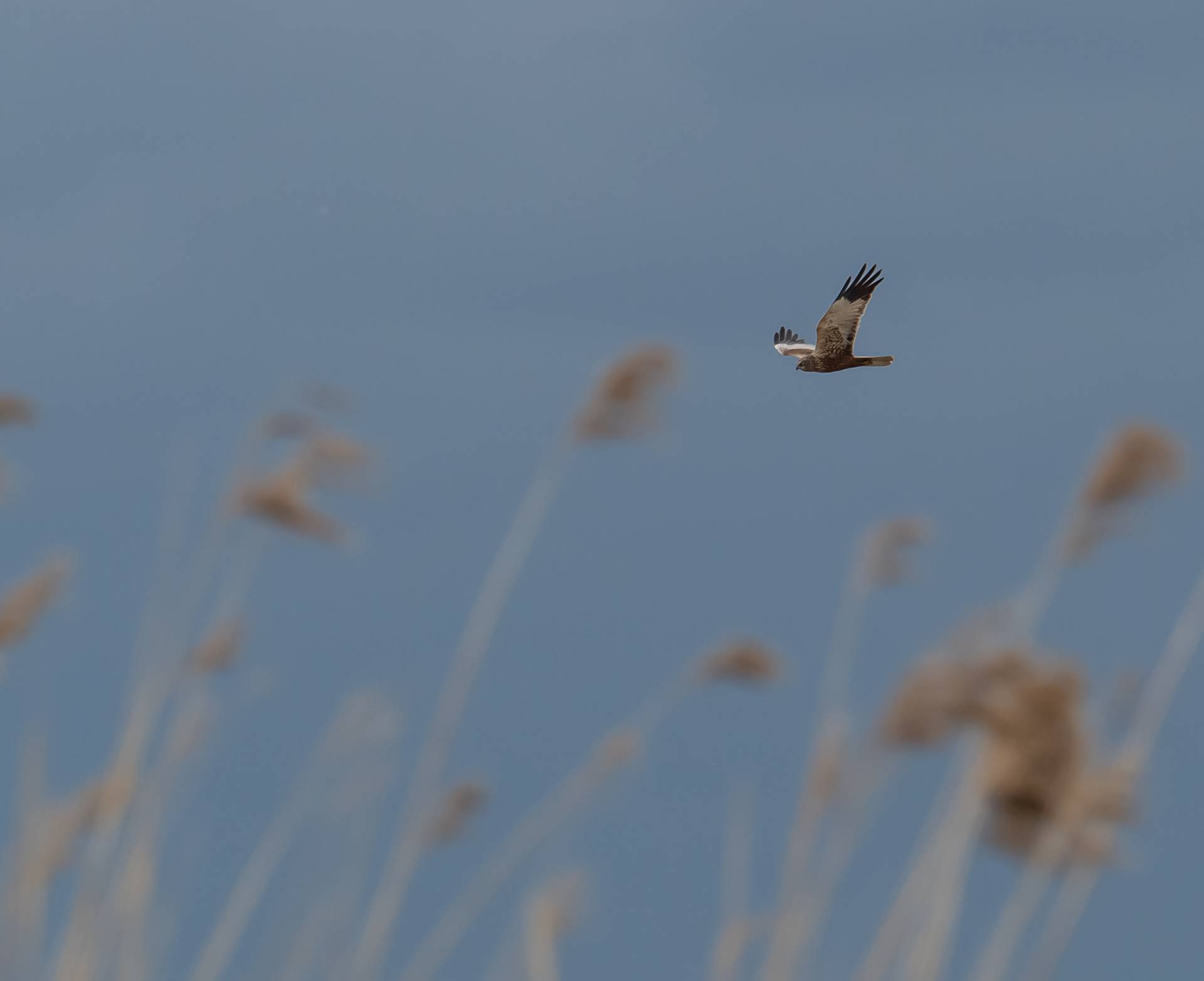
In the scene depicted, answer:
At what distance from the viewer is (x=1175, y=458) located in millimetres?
3061

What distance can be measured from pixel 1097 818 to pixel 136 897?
2.39 meters

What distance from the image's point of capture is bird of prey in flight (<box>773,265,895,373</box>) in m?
10.7

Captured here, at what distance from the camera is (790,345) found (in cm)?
1302

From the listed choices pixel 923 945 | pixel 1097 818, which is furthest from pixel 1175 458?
pixel 923 945

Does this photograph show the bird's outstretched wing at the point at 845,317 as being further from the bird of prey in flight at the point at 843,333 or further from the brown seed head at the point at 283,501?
the brown seed head at the point at 283,501

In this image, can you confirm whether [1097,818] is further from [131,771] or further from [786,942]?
[131,771]

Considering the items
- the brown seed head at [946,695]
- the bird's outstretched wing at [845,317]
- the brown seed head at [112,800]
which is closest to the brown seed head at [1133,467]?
the brown seed head at [946,695]

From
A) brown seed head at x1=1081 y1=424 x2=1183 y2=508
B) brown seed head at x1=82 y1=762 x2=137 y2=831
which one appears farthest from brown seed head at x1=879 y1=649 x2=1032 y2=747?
brown seed head at x1=82 y1=762 x2=137 y2=831

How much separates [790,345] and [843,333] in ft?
5.67

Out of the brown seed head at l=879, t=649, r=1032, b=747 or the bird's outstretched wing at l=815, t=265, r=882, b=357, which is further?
the bird's outstretched wing at l=815, t=265, r=882, b=357

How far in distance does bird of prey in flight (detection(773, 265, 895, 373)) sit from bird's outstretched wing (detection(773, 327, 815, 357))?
0.07ft

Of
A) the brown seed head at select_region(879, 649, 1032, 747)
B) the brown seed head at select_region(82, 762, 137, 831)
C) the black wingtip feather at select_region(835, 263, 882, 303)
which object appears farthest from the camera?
the black wingtip feather at select_region(835, 263, 882, 303)

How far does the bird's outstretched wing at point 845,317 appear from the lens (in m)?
10.7

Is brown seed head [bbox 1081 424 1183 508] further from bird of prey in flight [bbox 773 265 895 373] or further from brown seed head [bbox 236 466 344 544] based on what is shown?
bird of prey in flight [bbox 773 265 895 373]
